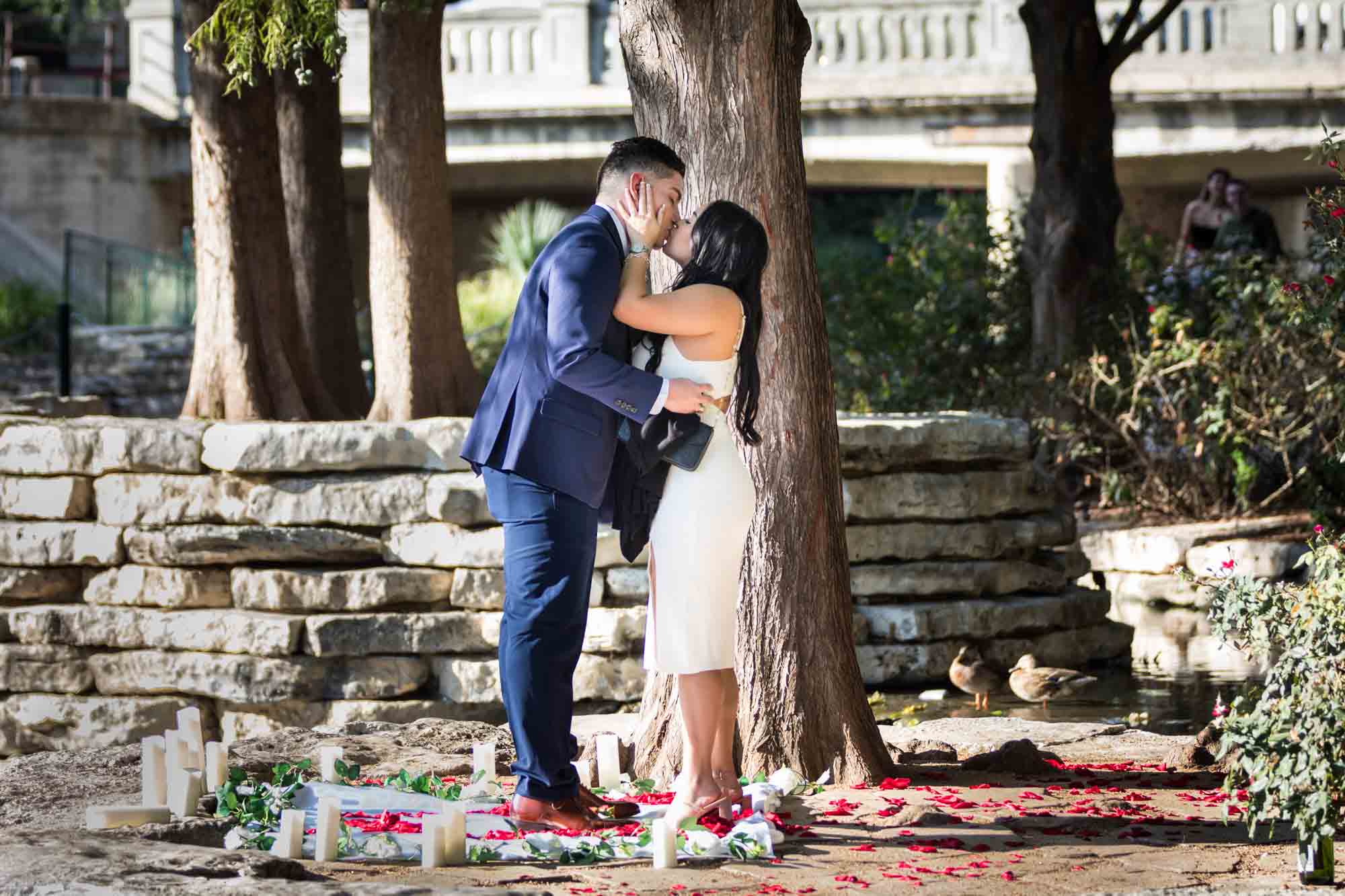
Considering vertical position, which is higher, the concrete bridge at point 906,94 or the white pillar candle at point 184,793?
the concrete bridge at point 906,94

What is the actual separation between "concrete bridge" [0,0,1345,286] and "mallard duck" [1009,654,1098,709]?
366 inches

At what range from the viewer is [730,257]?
514 centimetres

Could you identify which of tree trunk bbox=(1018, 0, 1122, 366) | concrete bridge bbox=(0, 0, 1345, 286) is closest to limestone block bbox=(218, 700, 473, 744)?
tree trunk bbox=(1018, 0, 1122, 366)

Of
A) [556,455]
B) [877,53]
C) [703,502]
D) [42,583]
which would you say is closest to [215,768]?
[556,455]

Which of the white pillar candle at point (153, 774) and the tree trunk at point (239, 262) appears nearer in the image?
the white pillar candle at point (153, 774)

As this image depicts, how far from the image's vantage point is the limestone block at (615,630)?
8.38 m

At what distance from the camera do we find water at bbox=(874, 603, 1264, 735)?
805 centimetres

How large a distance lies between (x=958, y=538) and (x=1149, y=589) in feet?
10.8

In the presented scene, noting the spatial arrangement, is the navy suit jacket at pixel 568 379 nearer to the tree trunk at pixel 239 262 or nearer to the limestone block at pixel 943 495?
the limestone block at pixel 943 495

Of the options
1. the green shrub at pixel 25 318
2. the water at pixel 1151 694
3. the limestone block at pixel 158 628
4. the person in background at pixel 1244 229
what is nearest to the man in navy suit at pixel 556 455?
the water at pixel 1151 694

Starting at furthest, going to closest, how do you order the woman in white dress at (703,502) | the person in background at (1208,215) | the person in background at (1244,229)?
the person in background at (1208,215), the person in background at (1244,229), the woman in white dress at (703,502)

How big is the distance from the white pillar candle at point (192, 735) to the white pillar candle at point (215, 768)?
0.29ft

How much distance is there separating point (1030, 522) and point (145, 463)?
467 centimetres

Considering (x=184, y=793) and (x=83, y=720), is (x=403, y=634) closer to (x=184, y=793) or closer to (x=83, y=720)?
(x=83, y=720)
